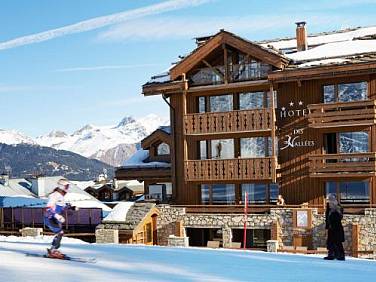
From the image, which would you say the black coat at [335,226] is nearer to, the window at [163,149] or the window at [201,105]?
the window at [201,105]

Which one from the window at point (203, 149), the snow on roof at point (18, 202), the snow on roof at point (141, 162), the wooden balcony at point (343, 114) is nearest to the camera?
the wooden balcony at point (343, 114)

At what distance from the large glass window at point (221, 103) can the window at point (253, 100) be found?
19.4 inches

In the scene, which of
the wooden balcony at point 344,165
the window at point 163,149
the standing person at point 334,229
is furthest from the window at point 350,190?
the standing person at point 334,229

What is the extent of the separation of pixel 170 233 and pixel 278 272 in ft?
50.9

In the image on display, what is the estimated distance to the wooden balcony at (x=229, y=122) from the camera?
23.7 meters

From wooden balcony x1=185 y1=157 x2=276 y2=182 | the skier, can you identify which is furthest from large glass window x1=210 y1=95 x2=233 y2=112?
the skier

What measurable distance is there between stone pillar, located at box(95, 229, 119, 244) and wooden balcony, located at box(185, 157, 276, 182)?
3.88 m

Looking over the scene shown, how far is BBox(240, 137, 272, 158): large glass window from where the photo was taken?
963 inches

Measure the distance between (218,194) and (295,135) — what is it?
14.6 ft

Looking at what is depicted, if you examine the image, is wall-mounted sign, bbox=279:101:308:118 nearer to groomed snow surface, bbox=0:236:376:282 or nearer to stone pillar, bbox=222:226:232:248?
stone pillar, bbox=222:226:232:248

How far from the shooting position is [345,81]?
22578 mm

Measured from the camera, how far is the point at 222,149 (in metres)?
25.7

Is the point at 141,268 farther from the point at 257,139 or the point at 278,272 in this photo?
the point at 257,139

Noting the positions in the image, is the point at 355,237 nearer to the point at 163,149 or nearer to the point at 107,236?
the point at 107,236
